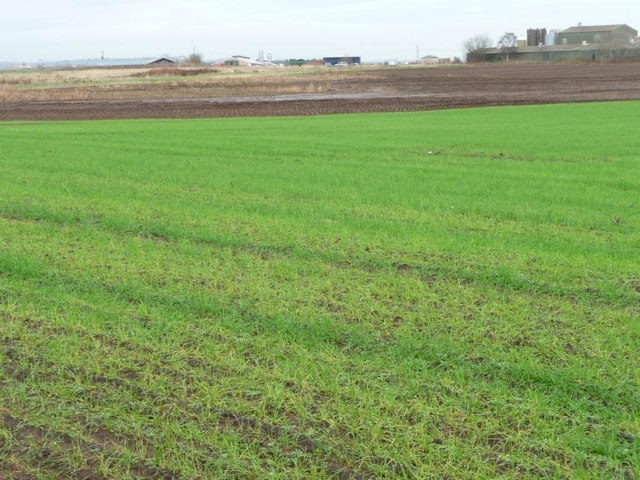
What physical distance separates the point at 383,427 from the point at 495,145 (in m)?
14.2

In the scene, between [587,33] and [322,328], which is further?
[587,33]

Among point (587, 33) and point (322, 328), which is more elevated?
point (587, 33)

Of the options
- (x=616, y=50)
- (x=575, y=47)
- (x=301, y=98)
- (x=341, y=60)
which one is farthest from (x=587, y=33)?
(x=301, y=98)

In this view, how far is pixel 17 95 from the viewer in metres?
43.5

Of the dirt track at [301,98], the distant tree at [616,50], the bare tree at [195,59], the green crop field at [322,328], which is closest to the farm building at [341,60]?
the bare tree at [195,59]

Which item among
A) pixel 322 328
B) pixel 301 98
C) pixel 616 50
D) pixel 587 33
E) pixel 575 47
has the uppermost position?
pixel 587 33

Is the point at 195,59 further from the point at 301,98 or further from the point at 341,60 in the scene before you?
the point at 301,98

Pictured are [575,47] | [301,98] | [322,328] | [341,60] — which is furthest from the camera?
[341,60]

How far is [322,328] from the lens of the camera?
5492 mm

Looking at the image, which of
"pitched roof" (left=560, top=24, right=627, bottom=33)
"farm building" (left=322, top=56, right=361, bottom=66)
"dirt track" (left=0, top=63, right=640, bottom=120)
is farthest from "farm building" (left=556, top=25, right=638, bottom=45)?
"dirt track" (left=0, top=63, right=640, bottom=120)

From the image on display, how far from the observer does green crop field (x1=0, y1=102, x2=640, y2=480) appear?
3894 millimetres

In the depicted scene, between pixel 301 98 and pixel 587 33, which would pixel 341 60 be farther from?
pixel 301 98

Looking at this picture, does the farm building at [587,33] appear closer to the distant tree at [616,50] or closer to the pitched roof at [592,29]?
the pitched roof at [592,29]

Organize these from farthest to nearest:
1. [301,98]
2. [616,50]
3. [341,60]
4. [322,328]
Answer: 1. [341,60]
2. [616,50]
3. [301,98]
4. [322,328]
